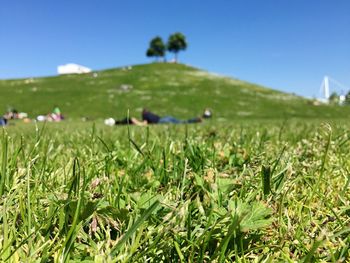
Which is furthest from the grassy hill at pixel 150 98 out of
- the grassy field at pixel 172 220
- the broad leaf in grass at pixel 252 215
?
the broad leaf in grass at pixel 252 215

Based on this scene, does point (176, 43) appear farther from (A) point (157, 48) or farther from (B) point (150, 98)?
(B) point (150, 98)

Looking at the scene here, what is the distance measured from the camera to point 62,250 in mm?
1505

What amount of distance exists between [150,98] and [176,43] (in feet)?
280

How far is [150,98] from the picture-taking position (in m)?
58.3

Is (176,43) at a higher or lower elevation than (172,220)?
higher

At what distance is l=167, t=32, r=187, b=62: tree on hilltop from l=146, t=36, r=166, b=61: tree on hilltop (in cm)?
277

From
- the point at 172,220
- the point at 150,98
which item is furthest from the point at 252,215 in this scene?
the point at 150,98

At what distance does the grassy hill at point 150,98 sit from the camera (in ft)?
172

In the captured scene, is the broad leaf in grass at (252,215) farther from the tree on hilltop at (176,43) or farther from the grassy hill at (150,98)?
the tree on hilltop at (176,43)

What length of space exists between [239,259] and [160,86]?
6941cm

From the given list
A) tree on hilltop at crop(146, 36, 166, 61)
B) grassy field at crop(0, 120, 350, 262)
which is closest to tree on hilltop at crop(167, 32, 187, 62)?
tree on hilltop at crop(146, 36, 166, 61)

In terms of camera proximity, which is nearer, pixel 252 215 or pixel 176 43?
pixel 252 215

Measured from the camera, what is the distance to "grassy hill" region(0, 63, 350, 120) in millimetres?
52281

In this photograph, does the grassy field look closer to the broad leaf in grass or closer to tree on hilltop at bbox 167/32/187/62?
the broad leaf in grass
